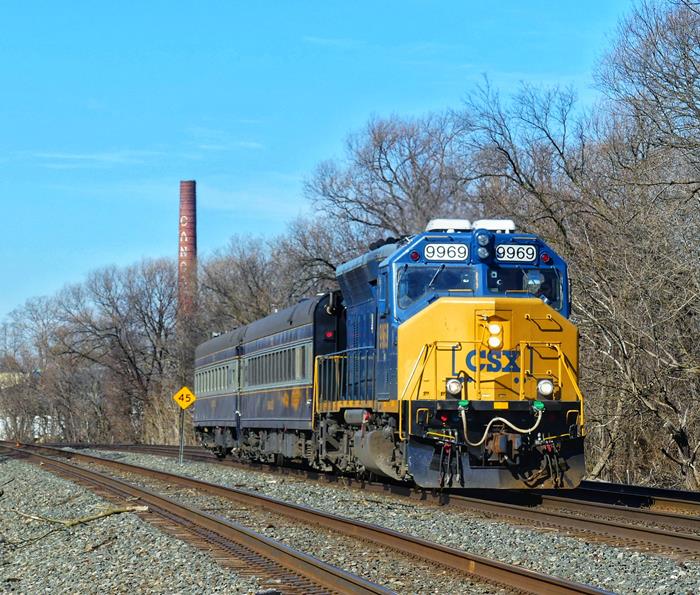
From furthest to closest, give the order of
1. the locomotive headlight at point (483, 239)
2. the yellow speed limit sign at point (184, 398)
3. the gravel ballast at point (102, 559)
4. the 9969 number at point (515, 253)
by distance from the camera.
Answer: the yellow speed limit sign at point (184, 398)
the 9969 number at point (515, 253)
the locomotive headlight at point (483, 239)
the gravel ballast at point (102, 559)

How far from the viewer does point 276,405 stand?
72.0ft

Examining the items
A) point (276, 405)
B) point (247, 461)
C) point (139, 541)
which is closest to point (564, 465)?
point (139, 541)

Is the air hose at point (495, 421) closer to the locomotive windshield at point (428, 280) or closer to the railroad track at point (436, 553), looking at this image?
the locomotive windshield at point (428, 280)

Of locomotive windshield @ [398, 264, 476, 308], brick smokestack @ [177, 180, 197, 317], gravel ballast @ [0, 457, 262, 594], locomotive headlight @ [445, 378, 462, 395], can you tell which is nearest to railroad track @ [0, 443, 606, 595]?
gravel ballast @ [0, 457, 262, 594]

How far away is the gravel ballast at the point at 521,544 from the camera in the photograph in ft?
28.6

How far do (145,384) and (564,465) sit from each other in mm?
58559

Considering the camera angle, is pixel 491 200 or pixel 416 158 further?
pixel 416 158

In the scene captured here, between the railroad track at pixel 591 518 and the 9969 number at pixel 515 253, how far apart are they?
3.31m

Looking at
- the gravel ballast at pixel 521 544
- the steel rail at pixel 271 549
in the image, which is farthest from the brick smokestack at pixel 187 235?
the gravel ballast at pixel 521 544

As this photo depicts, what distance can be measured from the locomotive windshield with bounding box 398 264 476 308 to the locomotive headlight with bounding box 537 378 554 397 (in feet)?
5.45

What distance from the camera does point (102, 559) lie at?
10.7m

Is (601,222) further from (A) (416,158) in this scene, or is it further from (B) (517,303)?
(A) (416,158)

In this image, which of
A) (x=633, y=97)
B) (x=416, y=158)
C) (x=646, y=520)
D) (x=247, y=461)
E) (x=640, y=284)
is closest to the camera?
(x=646, y=520)

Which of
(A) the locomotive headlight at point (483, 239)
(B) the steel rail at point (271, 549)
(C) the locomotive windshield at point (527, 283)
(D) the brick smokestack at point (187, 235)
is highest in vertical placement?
(D) the brick smokestack at point (187, 235)
